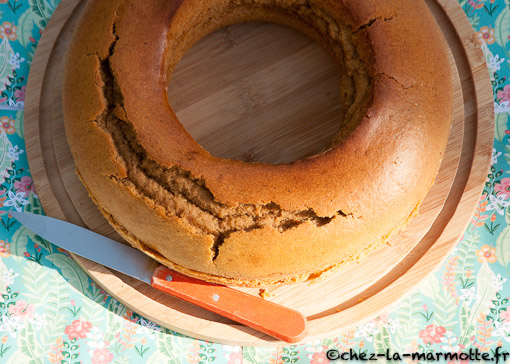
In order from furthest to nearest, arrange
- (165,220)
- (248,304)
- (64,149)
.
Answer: (64,149)
(248,304)
(165,220)

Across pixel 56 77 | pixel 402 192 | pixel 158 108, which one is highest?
pixel 56 77

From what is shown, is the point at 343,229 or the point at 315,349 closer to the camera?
the point at 343,229

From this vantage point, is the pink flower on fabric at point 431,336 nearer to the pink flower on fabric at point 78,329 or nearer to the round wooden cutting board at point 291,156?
the round wooden cutting board at point 291,156

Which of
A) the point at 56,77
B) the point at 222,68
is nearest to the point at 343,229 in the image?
the point at 222,68

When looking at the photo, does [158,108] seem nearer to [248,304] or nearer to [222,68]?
[222,68]

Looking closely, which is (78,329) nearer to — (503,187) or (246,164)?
(246,164)

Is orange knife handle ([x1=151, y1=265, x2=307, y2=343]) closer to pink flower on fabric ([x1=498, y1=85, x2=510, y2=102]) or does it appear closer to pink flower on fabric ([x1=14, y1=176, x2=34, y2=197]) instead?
pink flower on fabric ([x1=14, y1=176, x2=34, y2=197])

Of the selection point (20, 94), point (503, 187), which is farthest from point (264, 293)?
point (20, 94)
